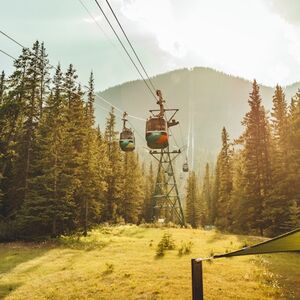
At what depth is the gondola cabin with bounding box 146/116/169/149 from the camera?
57.9 ft

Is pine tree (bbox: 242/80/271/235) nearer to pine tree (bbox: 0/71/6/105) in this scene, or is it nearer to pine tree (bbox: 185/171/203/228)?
pine tree (bbox: 0/71/6/105)

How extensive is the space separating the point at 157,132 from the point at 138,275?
22.3ft

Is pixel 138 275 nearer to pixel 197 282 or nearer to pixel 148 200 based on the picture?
pixel 197 282

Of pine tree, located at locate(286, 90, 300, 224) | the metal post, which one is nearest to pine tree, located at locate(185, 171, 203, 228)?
pine tree, located at locate(286, 90, 300, 224)

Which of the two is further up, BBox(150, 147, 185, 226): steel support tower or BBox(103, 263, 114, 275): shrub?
BBox(150, 147, 185, 226): steel support tower

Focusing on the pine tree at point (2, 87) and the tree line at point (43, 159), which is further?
the pine tree at point (2, 87)

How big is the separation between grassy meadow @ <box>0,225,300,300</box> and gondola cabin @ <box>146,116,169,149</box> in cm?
611

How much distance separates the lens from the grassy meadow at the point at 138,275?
1309cm

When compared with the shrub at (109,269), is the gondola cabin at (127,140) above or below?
above

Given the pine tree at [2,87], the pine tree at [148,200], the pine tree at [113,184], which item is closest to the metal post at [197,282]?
the pine tree at [2,87]

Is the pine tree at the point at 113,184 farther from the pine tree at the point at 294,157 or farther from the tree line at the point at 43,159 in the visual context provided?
the pine tree at the point at 294,157

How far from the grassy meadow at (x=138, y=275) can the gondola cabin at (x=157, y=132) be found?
20.0 ft

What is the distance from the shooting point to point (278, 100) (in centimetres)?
4100

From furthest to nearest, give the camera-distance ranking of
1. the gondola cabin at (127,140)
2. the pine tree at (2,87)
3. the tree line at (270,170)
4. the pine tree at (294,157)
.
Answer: the pine tree at (2,87), the tree line at (270,170), the pine tree at (294,157), the gondola cabin at (127,140)
